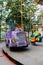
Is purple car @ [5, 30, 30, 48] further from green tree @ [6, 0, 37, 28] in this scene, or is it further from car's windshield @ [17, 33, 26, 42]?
green tree @ [6, 0, 37, 28]

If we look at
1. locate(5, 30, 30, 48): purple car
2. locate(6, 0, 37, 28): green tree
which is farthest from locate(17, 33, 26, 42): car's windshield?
locate(6, 0, 37, 28): green tree

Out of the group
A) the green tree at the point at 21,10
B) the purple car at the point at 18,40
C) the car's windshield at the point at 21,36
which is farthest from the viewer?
the green tree at the point at 21,10

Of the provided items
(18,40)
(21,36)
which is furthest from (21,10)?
(18,40)

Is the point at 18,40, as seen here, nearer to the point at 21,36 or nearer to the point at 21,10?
the point at 21,36

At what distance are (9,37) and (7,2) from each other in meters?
5.14

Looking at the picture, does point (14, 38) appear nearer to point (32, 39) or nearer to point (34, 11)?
point (32, 39)

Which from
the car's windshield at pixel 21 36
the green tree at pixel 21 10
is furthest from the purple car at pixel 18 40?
the green tree at pixel 21 10

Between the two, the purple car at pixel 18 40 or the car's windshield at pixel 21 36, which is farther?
the car's windshield at pixel 21 36

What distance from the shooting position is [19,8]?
45.1ft

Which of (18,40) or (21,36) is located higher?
(21,36)

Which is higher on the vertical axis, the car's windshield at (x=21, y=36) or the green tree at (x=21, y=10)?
the green tree at (x=21, y=10)

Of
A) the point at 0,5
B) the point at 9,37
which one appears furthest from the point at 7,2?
the point at 9,37

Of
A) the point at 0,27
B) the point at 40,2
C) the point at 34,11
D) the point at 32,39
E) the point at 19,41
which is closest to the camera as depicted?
the point at 19,41

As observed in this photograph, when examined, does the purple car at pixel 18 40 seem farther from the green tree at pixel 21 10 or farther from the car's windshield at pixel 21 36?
the green tree at pixel 21 10
